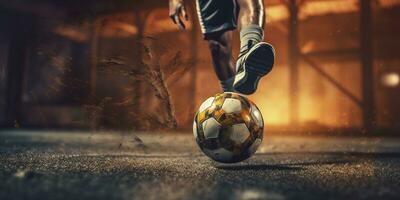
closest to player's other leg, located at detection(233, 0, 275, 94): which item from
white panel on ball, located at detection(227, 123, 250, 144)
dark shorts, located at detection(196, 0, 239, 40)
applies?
dark shorts, located at detection(196, 0, 239, 40)

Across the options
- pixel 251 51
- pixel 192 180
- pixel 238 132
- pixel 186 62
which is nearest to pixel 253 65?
pixel 251 51

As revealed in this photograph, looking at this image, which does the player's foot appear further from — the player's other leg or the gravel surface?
the gravel surface

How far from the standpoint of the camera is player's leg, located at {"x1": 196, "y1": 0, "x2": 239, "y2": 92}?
9.40 feet

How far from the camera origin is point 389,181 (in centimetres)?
178

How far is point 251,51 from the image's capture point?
7.73 ft

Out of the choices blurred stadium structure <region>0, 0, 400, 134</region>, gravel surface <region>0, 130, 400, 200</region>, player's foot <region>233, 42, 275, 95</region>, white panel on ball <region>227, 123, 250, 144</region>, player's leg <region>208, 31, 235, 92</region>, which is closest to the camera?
gravel surface <region>0, 130, 400, 200</region>

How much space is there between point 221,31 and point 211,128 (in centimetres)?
103

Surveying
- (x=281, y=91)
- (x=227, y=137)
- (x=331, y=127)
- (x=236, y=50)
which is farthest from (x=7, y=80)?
(x=227, y=137)

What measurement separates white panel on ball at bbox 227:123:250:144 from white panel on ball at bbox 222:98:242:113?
0.30 feet

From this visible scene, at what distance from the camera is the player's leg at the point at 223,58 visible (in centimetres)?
285

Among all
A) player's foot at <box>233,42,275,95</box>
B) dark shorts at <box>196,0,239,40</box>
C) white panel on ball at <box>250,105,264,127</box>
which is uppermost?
dark shorts at <box>196,0,239,40</box>

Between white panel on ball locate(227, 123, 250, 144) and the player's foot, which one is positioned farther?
the player's foot

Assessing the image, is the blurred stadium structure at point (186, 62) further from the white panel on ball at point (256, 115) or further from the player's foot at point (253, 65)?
the white panel on ball at point (256, 115)

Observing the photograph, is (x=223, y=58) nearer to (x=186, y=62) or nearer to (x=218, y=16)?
(x=218, y=16)
